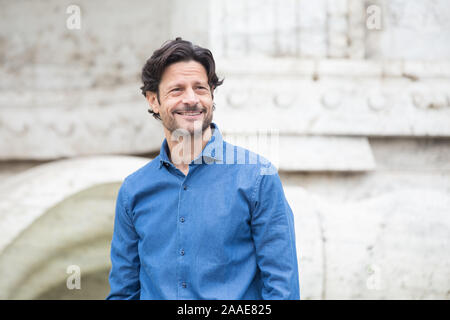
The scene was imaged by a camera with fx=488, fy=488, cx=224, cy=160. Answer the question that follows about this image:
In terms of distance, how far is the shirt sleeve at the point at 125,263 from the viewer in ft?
3.72

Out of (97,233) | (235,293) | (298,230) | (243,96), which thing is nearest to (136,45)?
(243,96)

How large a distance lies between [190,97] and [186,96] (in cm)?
1

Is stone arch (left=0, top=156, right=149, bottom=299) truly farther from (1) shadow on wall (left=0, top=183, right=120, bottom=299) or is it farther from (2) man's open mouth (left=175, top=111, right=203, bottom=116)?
(2) man's open mouth (left=175, top=111, right=203, bottom=116)

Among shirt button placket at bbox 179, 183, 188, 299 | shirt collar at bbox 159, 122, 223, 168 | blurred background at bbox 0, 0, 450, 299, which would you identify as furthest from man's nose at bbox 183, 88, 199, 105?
blurred background at bbox 0, 0, 450, 299

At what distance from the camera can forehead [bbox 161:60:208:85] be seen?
1.08m

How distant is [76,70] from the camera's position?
293 centimetres

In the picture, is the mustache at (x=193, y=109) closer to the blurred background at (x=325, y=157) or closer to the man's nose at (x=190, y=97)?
the man's nose at (x=190, y=97)

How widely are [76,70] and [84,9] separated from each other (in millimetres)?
363

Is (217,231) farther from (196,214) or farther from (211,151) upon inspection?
(211,151)

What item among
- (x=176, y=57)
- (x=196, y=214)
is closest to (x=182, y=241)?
(x=196, y=214)

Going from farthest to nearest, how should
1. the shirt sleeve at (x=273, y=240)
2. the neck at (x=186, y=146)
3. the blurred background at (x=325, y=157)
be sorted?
the blurred background at (x=325, y=157)
the neck at (x=186, y=146)
the shirt sleeve at (x=273, y=240)

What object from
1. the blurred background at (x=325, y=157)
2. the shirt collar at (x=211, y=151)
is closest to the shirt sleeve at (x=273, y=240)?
the shirt collar at (x=211, y=151)

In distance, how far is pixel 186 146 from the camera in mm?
1118
